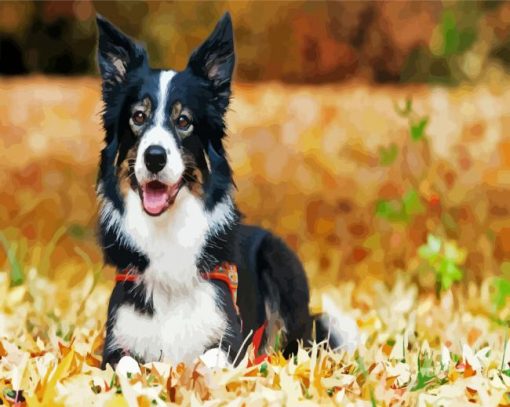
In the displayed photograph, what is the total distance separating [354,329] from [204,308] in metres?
1.05

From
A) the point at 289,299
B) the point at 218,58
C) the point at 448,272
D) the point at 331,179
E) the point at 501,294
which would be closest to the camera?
the point at 218,58

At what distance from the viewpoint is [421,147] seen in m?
7.18

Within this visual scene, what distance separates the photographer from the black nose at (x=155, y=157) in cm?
354

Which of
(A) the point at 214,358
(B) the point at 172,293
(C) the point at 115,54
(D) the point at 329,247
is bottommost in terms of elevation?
(D) the point at 329,247

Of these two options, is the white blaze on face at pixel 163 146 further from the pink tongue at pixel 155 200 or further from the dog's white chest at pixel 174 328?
the dog's white chest at pixel 174 328

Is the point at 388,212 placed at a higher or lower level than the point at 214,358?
higher

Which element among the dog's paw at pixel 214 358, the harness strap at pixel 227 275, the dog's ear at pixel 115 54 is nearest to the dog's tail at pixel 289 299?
the harness strap at pixel 227 275

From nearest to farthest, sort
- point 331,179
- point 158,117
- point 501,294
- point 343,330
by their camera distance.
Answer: point 158,117 < point 343,330 < point 501,294 < point 331,179

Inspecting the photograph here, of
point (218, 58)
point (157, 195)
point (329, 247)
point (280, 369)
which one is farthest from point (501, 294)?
point (157, 195)

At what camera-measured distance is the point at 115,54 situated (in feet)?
13.0

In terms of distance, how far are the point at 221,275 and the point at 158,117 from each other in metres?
0.69

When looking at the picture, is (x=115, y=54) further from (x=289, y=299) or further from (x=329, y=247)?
(x=329, y=247)

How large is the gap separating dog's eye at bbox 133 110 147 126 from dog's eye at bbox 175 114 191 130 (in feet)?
0.40

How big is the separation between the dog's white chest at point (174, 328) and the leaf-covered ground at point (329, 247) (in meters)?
0.11
